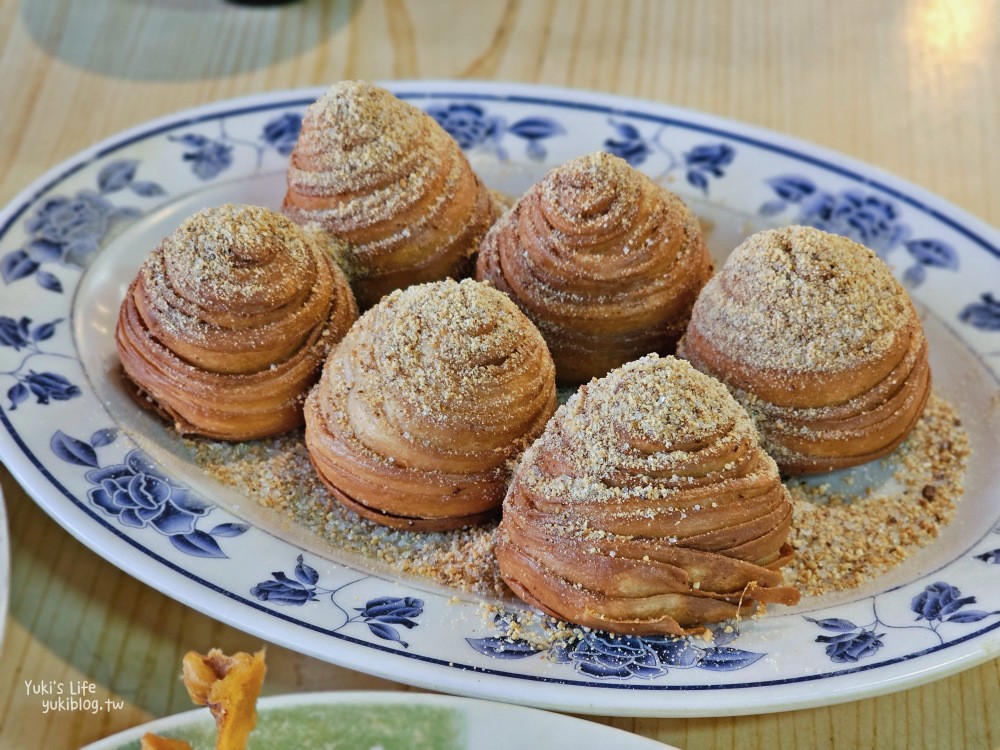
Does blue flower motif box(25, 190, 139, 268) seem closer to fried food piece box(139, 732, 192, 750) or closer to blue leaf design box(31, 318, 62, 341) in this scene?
blue leaf design box(31, 318, 62, 341)

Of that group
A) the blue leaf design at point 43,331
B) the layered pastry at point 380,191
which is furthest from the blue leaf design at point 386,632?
the blue leaf design at point 43,331

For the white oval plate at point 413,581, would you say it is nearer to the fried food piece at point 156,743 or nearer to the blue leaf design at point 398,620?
the blue leaf design at point 398,620

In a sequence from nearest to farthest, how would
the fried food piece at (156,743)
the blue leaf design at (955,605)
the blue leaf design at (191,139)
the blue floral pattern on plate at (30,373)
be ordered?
the fried food piece at (156,743)
the blue leaf design at (955,605)
the blue floral pattern on plate at (30,373)
the blue leaf design at (191,139)

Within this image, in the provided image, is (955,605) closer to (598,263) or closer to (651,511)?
(651,511)

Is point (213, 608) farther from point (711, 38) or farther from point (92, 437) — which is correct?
point (711, 38)

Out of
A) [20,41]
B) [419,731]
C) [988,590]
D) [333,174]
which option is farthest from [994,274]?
[20,41]

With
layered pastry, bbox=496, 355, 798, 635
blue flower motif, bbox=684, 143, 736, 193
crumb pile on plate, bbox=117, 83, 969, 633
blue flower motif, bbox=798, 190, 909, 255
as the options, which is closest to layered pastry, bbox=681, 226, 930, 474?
crumb pile on plate, bbox=117, 83, 969, 633
